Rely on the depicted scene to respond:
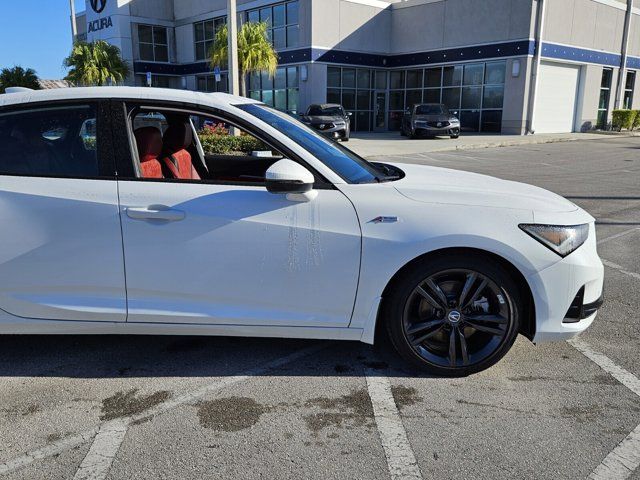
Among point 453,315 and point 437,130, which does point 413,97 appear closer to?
point 437,130

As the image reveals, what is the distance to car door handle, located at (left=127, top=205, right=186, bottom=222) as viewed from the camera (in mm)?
3191

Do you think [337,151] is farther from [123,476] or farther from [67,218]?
[123,476]

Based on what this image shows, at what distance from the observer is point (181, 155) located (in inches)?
168

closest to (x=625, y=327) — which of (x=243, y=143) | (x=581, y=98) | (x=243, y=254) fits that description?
(x=243, y=254)

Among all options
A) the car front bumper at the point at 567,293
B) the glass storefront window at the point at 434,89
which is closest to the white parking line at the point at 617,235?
the car front bumper at the point at 567,293

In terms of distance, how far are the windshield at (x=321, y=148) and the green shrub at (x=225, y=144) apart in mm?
8724

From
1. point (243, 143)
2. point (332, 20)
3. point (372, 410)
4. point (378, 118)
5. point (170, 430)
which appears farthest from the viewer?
point (378, 118)

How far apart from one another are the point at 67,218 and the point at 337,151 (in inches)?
67.4

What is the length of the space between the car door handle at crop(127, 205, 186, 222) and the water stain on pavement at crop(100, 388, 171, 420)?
1.01 metres

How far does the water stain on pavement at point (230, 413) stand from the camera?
2965 millimetres

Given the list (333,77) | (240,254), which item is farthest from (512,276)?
(333,77)

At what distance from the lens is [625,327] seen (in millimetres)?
4258

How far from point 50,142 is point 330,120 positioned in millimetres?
20554

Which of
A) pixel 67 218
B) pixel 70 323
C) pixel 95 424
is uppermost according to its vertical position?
pixel 67 218
